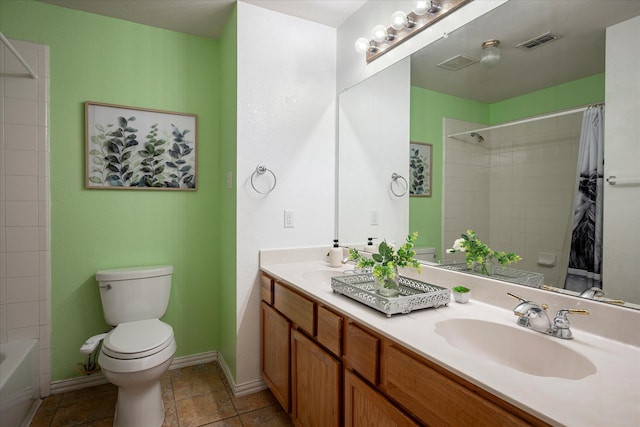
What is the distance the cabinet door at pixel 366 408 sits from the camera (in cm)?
107

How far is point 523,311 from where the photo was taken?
112 centimetres

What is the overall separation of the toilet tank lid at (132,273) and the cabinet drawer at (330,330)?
4.35ft

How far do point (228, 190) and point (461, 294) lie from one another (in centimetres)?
159

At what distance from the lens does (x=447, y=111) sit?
5.43ft

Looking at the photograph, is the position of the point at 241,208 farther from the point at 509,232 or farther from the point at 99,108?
the point at 509,232

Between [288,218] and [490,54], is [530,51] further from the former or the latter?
[288,218]

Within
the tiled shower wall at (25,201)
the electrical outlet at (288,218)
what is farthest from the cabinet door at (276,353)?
the tiled shower wall at (25,201)

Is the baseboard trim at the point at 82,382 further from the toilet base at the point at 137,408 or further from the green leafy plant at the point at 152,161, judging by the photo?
the green leafy plant at the point at 152,161

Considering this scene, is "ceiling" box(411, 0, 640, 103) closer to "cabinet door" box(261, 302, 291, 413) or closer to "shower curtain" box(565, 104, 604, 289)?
"shower curtain" box(565, 104, 604, 289)

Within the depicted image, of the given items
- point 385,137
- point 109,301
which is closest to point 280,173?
point 385,137

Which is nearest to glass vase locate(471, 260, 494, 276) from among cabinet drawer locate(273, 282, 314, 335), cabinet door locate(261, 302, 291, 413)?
cabinet drawer locate(273, 282, 314, 335)

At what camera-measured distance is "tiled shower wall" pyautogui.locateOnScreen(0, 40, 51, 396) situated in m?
2.04

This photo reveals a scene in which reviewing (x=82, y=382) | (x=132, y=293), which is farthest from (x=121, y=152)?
(x=82, y=382)

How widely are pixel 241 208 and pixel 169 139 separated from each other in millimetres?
821
